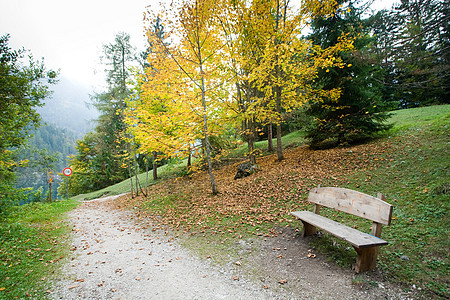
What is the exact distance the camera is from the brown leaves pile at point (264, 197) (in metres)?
5.39

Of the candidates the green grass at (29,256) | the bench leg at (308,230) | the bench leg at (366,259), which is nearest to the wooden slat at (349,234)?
the bench leg at (366,259)

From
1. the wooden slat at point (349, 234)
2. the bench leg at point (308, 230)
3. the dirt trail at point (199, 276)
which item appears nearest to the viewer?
the wooden slat at point (349, 234)

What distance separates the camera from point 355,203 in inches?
131

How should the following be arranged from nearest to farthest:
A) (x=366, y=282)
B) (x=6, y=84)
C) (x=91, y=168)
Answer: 1. (x=366, y=282)
2. (x=6, y=84)
3. (x=91, y=168)

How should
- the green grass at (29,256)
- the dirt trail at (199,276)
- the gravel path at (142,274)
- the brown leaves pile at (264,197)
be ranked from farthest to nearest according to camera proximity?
1. the brown leaves pile at (264,197)
2. the green grass at (29,256)
3. the gravel path at (142,274)
4. the dirt trail at (199,276)

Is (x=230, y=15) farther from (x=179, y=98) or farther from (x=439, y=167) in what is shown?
(x=439, y=167)

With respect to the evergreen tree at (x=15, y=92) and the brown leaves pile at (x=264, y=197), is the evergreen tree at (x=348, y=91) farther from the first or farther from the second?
the evergreen tree at (x=15, y=92)

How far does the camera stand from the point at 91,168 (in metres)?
23.4

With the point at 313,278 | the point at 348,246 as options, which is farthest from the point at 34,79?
the point at 348,246

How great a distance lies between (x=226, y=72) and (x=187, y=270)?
24.8 ft

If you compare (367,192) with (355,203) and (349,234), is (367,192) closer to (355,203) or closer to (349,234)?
(355,203)

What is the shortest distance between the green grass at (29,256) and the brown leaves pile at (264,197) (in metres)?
2.64

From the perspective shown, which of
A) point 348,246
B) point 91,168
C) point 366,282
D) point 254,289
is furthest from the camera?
point 91,168

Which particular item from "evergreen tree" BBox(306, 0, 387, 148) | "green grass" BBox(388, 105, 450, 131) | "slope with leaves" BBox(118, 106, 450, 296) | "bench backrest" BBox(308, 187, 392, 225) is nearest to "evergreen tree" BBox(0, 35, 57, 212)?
"slope with leaves" BBox(118, 106, 450, 296)
